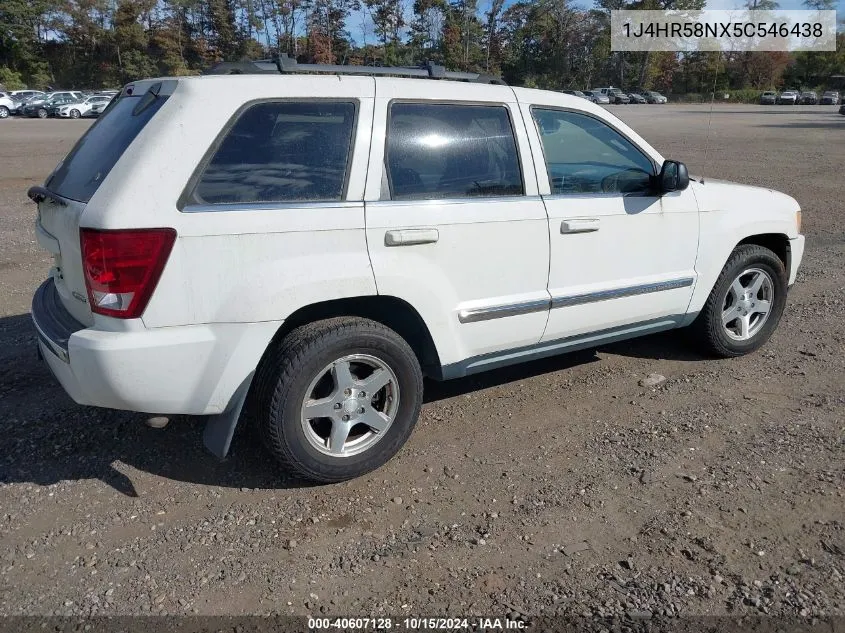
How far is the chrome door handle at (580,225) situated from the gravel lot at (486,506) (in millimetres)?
1107

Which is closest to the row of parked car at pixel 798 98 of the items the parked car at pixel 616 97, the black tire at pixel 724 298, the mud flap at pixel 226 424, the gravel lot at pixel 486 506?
the parked car at pixel 616 97

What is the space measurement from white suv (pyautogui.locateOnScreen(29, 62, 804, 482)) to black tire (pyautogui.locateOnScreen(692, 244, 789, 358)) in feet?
1.97

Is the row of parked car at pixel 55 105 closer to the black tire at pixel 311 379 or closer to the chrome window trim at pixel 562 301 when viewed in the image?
the chrome window trim at pixel 562 301

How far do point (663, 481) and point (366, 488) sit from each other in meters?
1.47

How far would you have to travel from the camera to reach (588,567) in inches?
112

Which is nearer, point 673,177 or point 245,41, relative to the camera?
point 673,177

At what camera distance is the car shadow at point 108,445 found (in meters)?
3.53

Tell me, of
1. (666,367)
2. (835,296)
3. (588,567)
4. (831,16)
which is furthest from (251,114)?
(831,16)

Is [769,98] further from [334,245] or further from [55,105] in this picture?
[334,245]

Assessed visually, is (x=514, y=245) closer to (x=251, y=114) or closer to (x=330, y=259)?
(x=330, y=259)

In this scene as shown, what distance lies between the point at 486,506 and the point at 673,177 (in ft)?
7.41

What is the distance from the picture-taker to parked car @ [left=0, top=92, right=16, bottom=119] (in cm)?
4092

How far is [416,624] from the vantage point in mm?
2572

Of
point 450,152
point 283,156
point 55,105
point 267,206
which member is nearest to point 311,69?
point 283,156
